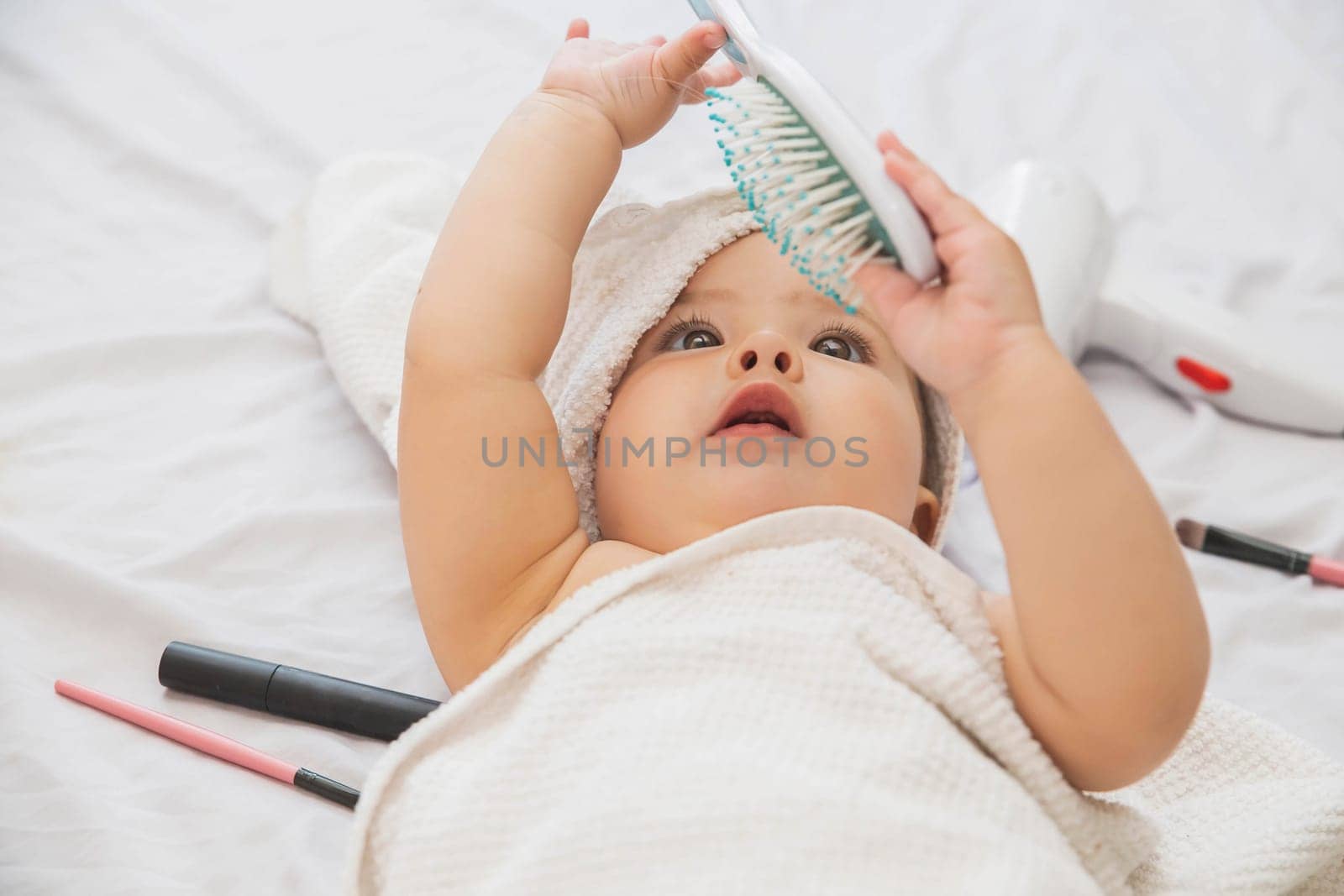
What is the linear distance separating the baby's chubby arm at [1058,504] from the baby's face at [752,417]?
5.2 inches

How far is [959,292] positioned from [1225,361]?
0.59 meters

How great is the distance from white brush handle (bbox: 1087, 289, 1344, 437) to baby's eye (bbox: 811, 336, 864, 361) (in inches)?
16.3

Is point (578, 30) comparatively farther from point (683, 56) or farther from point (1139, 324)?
point (1139, 324)

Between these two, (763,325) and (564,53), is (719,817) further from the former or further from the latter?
(564,53)

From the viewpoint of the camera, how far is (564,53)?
35.3 inches

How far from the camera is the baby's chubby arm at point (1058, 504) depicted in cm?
60

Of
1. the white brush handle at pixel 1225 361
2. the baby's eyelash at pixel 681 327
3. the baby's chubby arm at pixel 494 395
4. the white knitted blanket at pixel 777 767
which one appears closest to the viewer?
the white knitted blanket at pixel 777 767

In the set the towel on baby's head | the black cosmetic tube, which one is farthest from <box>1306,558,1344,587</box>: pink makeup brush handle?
the black cosmetic tube

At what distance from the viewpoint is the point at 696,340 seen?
0.84 meters

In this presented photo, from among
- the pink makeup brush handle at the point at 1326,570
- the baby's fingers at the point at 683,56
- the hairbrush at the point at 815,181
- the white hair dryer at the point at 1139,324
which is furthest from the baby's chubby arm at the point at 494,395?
the pink makeup brush handle at the point at 1326,570

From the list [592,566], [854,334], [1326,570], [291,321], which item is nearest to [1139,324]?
[1326,570]

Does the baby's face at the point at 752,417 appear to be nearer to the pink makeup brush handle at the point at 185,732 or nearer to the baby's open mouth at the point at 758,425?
the baby's open mouth at the point at 758,425

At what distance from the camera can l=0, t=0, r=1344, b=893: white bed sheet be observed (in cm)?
80

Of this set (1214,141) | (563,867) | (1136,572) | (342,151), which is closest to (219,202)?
(342,151)
